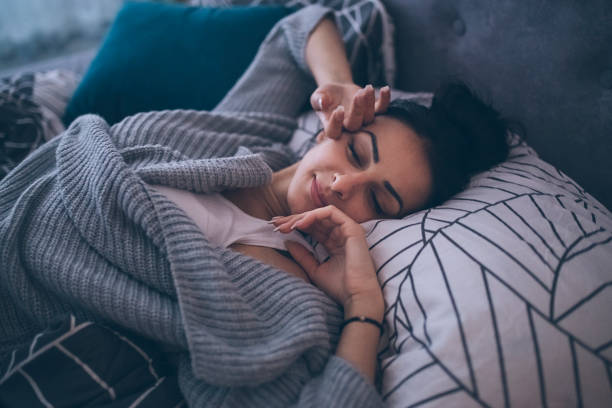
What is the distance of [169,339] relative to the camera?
2.10 ft

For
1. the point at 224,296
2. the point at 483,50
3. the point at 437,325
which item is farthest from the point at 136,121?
the point at 483,50

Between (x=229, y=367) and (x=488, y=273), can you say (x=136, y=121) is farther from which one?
(x=488, y=273)

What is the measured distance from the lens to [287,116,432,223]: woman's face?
80cm

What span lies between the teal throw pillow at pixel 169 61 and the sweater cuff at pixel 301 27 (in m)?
0.09

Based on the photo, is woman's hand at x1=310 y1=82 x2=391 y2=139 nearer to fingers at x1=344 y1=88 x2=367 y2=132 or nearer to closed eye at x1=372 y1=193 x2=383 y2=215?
fingers at x1=344 y1=88 x2=367 y2=132

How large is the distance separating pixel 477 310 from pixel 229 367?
39 cm

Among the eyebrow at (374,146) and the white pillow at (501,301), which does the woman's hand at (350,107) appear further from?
the white pillow at (501,301)

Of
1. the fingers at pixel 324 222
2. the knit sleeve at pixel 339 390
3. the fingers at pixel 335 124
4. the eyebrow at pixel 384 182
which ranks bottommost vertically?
the knit sleeve at pixel 339 390

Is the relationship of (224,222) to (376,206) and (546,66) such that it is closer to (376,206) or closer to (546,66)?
(376,206)

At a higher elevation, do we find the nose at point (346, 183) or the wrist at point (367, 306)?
the nose at point (346, 183)

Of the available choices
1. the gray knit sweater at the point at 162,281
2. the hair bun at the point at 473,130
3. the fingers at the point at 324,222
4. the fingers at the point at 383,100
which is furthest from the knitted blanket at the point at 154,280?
the hair bun at the point at 473,130

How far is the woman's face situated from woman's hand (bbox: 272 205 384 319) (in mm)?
50

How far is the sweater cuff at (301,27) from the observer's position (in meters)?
1.14

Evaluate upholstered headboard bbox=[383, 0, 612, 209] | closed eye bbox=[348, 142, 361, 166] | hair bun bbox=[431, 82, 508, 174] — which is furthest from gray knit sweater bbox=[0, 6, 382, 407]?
upholstered headboard bbox=[383, 0, 612, 209]
